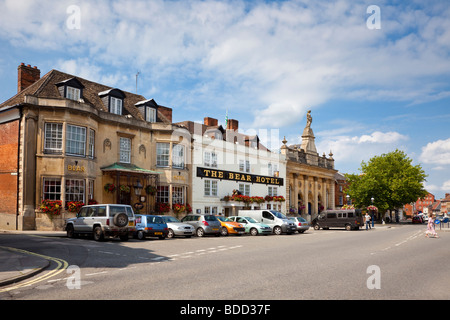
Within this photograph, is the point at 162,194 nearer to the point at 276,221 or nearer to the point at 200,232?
the point at 200,232

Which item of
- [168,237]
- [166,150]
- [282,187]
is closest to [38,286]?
[168,237]

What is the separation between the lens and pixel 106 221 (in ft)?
66.8

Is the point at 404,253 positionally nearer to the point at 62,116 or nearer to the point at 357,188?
the point at 62,116

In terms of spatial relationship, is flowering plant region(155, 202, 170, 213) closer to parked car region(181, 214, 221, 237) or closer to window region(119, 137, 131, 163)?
window region(119, 137, 131, 163)

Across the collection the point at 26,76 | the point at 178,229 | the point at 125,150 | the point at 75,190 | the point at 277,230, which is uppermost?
the point at 26,76

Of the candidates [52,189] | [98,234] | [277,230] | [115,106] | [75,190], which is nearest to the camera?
[98,234]

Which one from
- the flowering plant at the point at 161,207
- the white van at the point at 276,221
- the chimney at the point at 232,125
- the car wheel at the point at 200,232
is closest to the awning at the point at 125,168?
the flowering plant at the point at 161,207

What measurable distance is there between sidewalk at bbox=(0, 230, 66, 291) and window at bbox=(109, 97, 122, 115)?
18737mm

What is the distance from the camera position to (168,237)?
25062 mm

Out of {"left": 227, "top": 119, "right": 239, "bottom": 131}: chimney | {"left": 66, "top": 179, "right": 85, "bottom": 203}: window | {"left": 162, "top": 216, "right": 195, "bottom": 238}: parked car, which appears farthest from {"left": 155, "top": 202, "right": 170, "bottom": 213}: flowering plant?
{"left": 227, "top": 119, "right": 239, "bottom": 131}: chimney

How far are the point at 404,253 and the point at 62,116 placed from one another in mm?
22224

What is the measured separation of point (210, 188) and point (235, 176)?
14.4 ft

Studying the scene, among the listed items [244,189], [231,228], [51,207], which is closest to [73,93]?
[51,207]

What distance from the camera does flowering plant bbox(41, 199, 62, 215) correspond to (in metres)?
26.1
